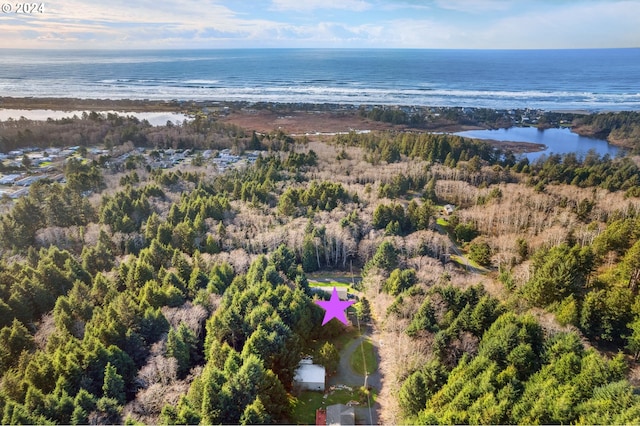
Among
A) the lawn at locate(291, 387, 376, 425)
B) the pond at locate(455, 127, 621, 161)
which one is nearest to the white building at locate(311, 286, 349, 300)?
the lawn at locate(291, 387, 376, 425)

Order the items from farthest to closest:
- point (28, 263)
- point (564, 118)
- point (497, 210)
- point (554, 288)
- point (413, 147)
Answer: point (564, 118), point (413, 147), point (497, 210), point (28, 263), point (554, 288)

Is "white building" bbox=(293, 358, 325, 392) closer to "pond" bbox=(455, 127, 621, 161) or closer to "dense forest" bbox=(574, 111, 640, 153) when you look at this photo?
"pond" bbox=(455, 127, 621, 161)

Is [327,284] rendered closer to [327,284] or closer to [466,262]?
[327,284]

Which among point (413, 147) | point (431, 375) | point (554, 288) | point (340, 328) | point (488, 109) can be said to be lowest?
point (340, 328)

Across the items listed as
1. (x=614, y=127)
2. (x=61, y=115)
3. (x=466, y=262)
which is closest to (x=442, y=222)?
(x=466, y=262)

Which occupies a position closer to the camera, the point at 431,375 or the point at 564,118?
the point at 431,375

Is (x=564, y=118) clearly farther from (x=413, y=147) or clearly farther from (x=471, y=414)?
(x=471, y=414)

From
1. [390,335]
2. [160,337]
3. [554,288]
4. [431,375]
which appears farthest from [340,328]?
[554,288]
